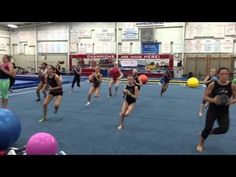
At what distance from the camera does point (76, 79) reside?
45.1 ft

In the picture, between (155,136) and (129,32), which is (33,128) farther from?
(129,32)

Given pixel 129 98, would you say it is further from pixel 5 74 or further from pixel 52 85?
pixel 5 74

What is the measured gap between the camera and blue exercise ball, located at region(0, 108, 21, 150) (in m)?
4.53

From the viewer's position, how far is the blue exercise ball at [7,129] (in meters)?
4.53

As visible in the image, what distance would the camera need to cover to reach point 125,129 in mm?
6680

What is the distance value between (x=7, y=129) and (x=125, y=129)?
Answer: 2.88m

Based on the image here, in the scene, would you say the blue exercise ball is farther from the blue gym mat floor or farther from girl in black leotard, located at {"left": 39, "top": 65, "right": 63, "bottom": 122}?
girl in black leotard, located at {"left": 39, "top": 65, "right": 63, "bottom": 122}

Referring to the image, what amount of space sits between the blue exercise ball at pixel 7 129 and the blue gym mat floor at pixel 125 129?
65 cm

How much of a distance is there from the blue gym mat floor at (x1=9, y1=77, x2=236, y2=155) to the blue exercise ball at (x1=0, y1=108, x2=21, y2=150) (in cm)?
65

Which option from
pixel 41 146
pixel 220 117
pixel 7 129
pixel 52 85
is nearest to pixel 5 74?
pixel 52 85

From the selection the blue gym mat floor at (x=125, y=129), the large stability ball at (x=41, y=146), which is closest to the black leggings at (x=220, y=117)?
the blue gym mat floor at (x=125, y=129)

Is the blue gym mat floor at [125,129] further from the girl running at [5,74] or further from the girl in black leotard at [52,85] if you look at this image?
the girl running at [5,74]
